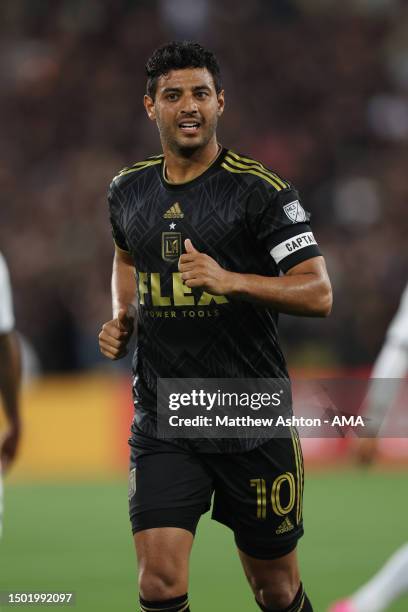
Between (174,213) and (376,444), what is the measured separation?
1.41 m

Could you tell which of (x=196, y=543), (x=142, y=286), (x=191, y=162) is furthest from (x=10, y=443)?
(x=196, y=543)

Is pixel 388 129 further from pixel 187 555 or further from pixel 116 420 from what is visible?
pixel 187 555

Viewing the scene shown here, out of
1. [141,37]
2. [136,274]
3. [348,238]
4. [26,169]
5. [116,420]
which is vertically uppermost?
[141,37]

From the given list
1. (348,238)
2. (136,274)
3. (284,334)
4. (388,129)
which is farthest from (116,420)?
(136,274)

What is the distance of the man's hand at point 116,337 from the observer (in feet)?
14.9

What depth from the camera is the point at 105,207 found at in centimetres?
1574

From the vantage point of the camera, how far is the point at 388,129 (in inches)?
707

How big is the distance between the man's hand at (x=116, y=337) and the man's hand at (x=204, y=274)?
0.50 meters

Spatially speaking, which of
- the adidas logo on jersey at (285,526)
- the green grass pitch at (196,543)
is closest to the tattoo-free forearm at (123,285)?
the adidas logo on jersey at (285,526)

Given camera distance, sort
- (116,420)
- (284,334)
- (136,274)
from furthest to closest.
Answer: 1. (284,334)
2. (116,420)
3. (136,274)

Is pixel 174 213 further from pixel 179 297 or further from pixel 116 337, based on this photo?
pixel 116 337

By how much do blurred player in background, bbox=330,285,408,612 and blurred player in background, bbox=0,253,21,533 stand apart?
1.53m

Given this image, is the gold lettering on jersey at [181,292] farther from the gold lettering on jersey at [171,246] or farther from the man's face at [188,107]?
the man's face at [188,107]

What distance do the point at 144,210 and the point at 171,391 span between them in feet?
2.27
